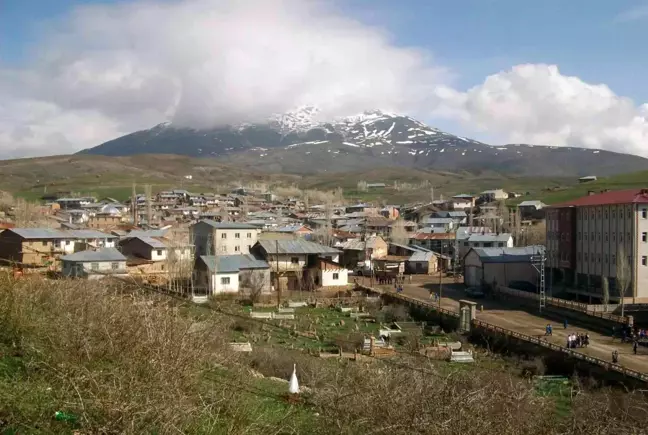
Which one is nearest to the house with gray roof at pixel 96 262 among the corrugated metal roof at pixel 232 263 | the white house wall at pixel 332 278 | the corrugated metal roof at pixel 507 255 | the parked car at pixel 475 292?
the corrugated metal roof at pixel 232 263

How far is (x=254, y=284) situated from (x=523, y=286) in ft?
47.4

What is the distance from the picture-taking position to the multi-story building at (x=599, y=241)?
28391 mm

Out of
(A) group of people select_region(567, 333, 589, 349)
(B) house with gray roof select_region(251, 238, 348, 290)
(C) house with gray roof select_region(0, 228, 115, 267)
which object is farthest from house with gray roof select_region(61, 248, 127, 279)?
(A) group of people select_region(567, 333, 589, 349)

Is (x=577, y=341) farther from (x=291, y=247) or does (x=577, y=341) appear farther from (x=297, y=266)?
(x=291, y=247)

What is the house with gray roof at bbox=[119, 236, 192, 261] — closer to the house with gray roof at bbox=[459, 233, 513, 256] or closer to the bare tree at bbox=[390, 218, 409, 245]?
the house with gray roof at bbox=[459, 233, 513, 256]

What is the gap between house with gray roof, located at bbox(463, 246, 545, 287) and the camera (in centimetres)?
3462

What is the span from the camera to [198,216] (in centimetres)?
7644

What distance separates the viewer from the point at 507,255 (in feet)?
116

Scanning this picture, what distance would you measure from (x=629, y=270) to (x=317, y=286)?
16193mm

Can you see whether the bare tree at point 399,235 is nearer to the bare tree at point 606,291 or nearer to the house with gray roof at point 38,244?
the house with gray roof at point 38,244

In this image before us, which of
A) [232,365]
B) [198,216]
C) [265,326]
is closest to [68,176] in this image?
[198,216]

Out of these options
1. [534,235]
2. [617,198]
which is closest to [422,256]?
[534,235]

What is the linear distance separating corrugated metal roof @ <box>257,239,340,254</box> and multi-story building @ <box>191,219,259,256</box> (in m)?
4.08

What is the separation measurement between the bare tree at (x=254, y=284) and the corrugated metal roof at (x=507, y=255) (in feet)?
39.4
